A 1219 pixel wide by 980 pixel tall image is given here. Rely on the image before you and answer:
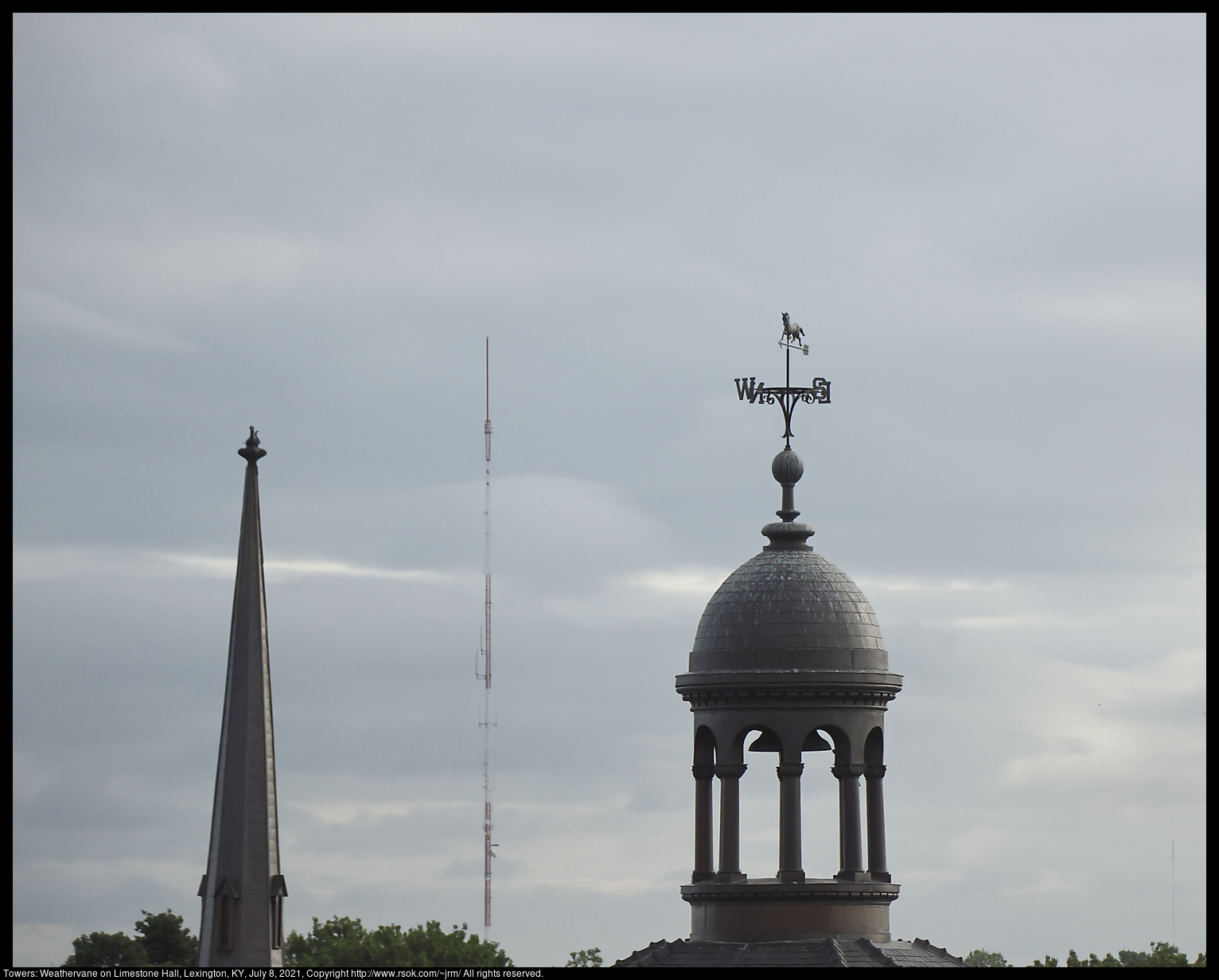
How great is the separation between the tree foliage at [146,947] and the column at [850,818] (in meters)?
52.1

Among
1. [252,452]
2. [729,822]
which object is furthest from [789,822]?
[252,452]

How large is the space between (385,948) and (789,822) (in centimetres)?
5550

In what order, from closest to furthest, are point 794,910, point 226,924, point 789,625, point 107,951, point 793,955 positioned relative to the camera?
point 226,924 → point 793,955 → point 794,910 → point 789,625 → point 107,951

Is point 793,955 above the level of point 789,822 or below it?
below

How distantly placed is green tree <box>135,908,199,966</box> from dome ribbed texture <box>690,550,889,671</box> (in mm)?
54228

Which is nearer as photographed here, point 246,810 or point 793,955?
point 246,810

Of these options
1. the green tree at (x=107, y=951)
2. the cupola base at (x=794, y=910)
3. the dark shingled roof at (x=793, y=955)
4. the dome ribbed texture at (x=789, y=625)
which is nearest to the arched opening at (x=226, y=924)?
the dark shingled roof at (x=793, y=955)

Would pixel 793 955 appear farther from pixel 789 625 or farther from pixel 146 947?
pixel 146 947

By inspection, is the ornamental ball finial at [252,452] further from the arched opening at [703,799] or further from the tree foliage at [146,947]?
the tree foliage at [146,947]

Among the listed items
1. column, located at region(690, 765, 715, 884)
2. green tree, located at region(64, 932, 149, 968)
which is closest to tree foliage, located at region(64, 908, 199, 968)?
green tree, located at region(64, 932, 149, 968)

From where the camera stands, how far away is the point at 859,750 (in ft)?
257

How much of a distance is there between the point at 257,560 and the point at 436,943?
6000 centimetres

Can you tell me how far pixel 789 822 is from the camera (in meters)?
77.7
